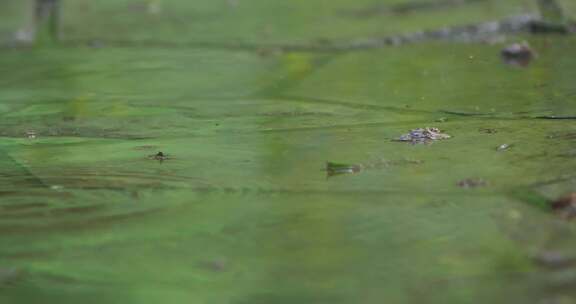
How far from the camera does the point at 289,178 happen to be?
2.79m

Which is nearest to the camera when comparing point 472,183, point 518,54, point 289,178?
point 472,183

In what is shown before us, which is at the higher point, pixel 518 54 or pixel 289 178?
pixel 518 54

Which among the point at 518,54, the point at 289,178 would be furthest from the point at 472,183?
the point at 518,54

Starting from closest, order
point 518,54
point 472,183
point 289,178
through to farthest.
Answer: point 472,183
point 289,178
point 518,54

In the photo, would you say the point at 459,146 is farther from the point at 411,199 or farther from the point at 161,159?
the point at 161,159

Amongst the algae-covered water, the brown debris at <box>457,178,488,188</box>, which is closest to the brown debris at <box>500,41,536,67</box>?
the algae-covered water

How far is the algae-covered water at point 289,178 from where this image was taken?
1982mm

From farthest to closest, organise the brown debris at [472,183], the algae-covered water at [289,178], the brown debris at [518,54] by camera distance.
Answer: the brown debris at [518,54] < the brown debris at [472,183] < the algae-covered water at [289,178]

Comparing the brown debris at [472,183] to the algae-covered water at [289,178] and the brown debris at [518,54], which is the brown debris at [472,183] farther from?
the brown debris at [518,54]

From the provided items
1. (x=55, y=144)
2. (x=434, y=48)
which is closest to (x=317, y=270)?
(x=55, y=144)

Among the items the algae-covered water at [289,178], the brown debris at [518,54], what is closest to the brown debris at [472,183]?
the algae-covered water at [289,178]

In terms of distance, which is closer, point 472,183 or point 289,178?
point 472,183

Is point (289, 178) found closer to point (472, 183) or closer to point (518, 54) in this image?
point (472, 183)

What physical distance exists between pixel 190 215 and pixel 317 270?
1.71 feet
